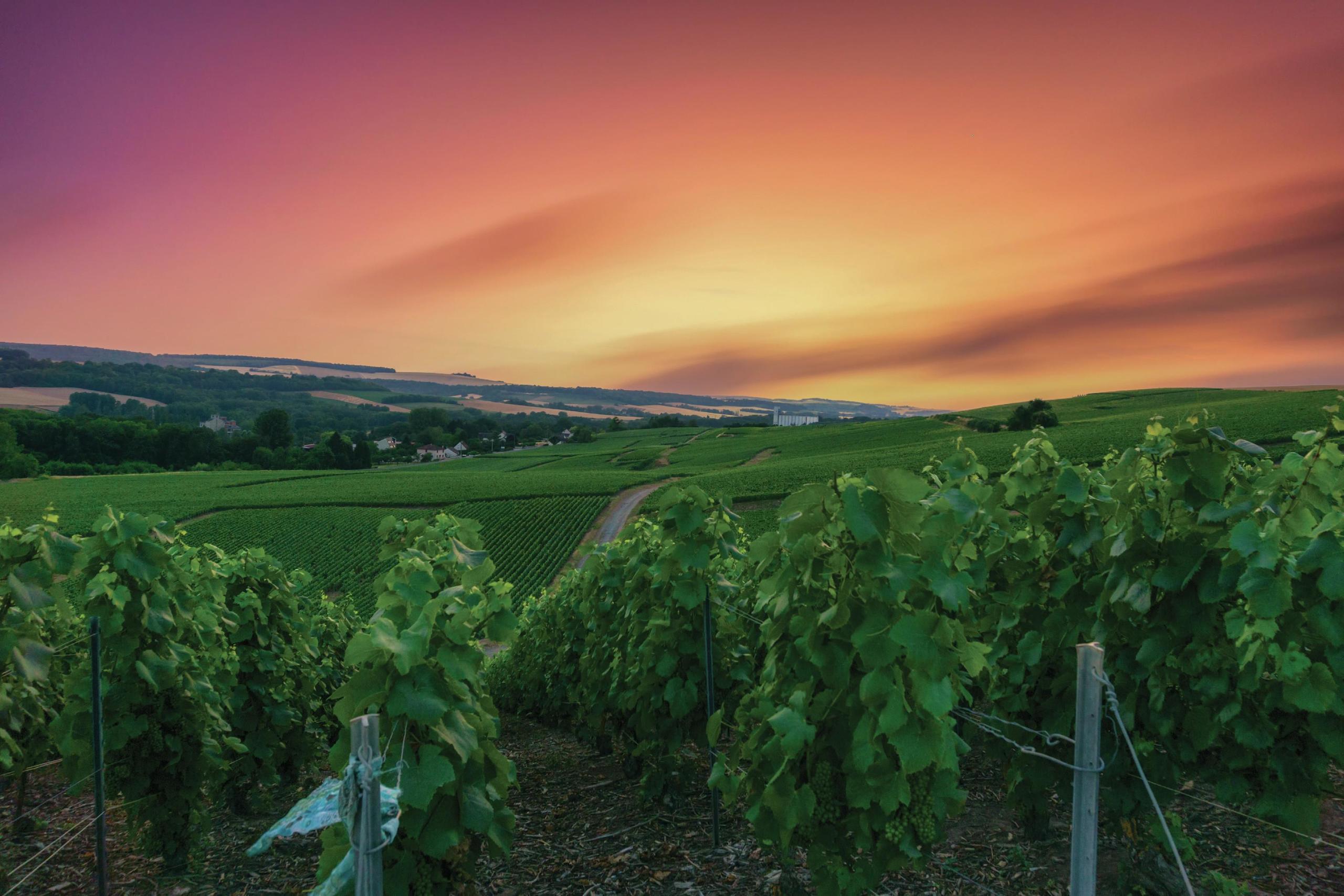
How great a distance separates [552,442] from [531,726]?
474ft

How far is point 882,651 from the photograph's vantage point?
3.18 metres

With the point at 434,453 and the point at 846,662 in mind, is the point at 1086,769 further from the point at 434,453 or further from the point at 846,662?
the point at 434,453

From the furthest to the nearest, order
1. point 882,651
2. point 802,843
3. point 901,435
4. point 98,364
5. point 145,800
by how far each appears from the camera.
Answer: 1. point 98,364
2. point 901,435
3. point 145,800
4. point 802,843
5. point 882,651

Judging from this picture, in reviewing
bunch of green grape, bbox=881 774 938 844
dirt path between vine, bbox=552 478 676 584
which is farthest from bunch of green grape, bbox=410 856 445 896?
dirt path between vine, bbox=552 478 676 584

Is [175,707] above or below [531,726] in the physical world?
above

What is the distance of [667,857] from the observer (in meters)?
4.83

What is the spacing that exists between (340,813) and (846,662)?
7.64 feet

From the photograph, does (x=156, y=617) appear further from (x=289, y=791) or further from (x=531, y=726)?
(x=531, y=726)

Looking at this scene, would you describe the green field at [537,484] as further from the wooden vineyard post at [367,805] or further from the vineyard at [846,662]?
the wooden vineyard post at [367,805]

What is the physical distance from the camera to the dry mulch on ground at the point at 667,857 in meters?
4.22

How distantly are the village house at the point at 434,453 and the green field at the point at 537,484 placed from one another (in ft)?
94.3

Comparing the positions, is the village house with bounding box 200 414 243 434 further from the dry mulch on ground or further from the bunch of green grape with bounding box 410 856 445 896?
the bunch of green grape with bounding box 410 856 445 896

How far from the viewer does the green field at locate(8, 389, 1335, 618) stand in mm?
49500

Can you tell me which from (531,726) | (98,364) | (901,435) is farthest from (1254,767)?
(98,364)
